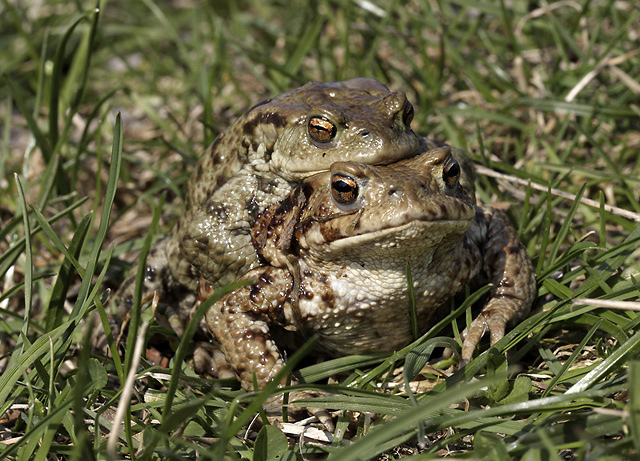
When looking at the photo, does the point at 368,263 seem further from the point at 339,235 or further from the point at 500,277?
the point at 500,277

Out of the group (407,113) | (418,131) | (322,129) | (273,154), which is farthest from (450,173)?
(418,131)


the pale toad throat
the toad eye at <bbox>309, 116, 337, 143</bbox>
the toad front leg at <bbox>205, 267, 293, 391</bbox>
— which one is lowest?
the toad front leg at <bbox>205, 267, 293, 391</bbox>

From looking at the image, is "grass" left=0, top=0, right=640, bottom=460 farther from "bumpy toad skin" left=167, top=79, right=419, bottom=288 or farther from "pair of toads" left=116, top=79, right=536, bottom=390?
"bumpy toad skin" left=167, top=79, right=419, bottom=288

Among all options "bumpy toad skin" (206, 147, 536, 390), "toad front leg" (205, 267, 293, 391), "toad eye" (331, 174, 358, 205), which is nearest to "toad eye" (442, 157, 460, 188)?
"bumpy toad skin" (206, 147, 536, 390)

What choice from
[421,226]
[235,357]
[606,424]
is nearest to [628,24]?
[421,226]

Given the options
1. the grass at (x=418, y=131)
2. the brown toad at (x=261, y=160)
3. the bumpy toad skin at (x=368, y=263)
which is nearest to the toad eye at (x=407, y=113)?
the brown toad at (x=261, y=160)

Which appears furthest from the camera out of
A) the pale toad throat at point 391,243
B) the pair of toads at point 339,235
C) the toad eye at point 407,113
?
the toad eye at point 407,113

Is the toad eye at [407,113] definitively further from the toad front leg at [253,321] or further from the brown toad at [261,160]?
the toad front leg at [253,321]
